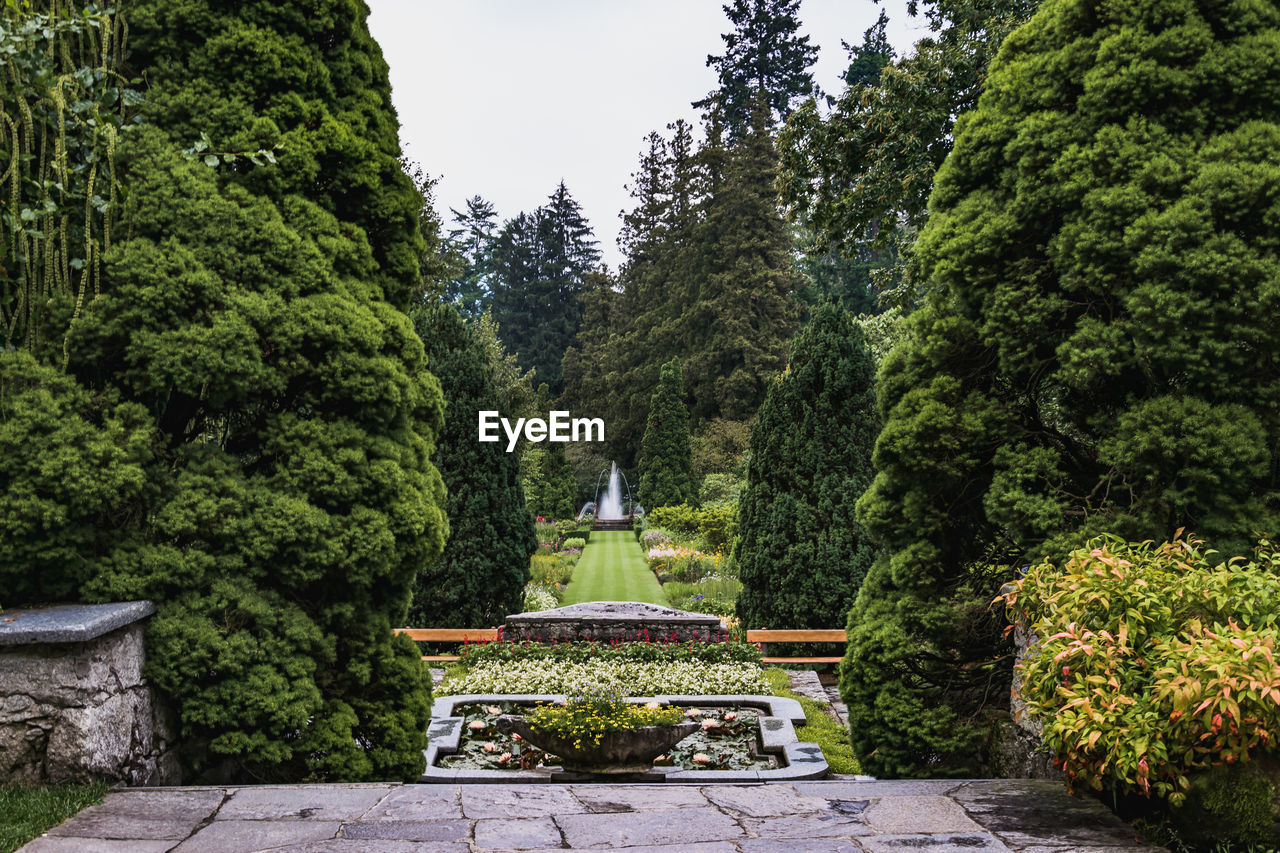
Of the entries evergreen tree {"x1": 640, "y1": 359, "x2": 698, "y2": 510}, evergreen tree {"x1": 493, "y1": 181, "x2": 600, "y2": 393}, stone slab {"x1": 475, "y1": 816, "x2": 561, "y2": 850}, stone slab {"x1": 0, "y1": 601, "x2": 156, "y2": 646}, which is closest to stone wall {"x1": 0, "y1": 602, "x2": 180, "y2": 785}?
stone slab {"x1": 0, "y1": 601, "x2": 156, "y2": 646}

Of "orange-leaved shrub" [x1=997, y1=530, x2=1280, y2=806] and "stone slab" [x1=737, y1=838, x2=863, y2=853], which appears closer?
"orange-leaved shrub" [x1=997, y1=530, x2=1280, y2=806]

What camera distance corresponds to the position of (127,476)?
3621 millimetres

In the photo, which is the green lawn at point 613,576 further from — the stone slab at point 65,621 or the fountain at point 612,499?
the stone slab at point 65,621

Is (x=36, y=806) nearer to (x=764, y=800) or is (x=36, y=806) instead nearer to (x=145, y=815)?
(x=145, y=815)

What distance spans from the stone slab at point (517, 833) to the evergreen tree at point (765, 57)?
1510 inches

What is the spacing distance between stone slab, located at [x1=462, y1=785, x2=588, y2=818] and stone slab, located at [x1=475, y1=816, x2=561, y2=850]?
88 millimetres

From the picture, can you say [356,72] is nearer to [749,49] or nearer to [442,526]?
[442,526]

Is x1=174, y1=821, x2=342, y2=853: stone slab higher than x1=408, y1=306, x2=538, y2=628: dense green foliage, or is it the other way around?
x1=408, y1=306, x2=538, y2=628: dense green foliage

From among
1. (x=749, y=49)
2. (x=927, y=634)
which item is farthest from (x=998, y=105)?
(x=749, y=49)

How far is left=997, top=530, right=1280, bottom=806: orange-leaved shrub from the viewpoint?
249 cm

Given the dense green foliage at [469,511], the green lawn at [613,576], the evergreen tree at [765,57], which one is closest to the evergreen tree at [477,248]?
the evergreen tree at [765,57]

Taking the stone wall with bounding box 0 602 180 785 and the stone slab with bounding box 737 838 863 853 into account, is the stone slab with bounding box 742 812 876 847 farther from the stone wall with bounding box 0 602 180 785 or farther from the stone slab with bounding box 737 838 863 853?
the stone wall with bounding box 0 602 180 785

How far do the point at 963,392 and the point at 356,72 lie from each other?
3.65m

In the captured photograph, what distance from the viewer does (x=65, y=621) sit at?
10.7ft
